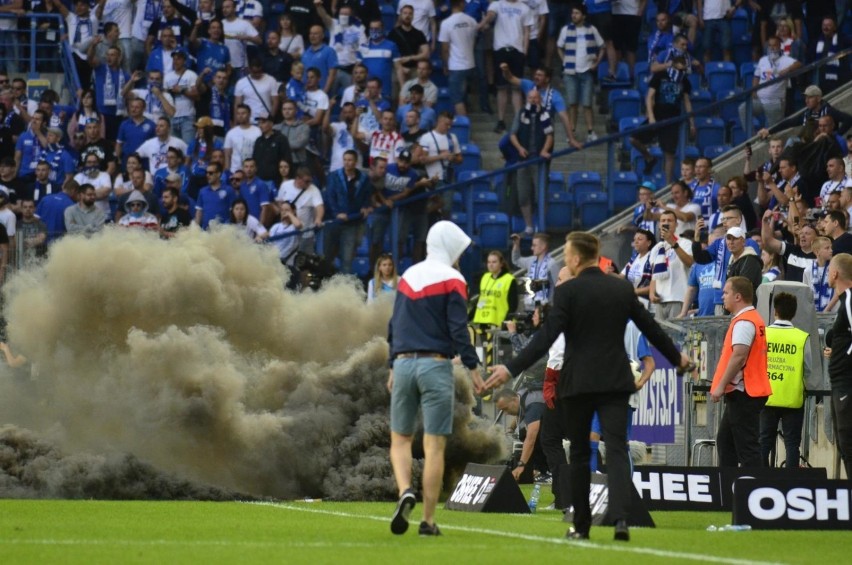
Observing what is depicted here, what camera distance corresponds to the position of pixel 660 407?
58.4 ft

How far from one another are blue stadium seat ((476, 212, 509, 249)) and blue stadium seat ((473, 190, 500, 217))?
0.10 m

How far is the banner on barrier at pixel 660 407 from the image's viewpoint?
1752 cm

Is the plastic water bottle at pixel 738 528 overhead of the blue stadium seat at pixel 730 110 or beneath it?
beneath

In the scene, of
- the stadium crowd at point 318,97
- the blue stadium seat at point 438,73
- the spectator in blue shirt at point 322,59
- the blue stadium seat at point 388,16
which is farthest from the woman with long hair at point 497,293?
the blue stadium seat at point 388,16

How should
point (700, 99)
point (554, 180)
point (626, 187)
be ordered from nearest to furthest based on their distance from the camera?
point (554, 180) → point (626, 187) → point (700, 99)

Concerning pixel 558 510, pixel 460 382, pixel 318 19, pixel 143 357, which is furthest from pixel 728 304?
pixel 318 19

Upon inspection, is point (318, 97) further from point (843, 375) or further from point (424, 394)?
point (424, 394)

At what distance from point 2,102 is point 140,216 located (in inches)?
218

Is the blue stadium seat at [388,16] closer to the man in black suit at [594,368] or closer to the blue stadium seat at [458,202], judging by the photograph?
the blue stadium seat at [458,202]

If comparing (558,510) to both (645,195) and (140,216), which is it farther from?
(140,216)

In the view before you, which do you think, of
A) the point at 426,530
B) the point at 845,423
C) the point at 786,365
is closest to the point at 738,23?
the point at 786,365

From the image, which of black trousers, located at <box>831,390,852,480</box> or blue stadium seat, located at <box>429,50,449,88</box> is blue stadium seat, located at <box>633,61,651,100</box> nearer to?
blue stadium seat, located at <box>429,50,449,88</box>

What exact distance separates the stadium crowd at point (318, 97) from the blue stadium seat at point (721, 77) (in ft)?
0.73

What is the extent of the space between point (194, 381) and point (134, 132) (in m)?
11.5
